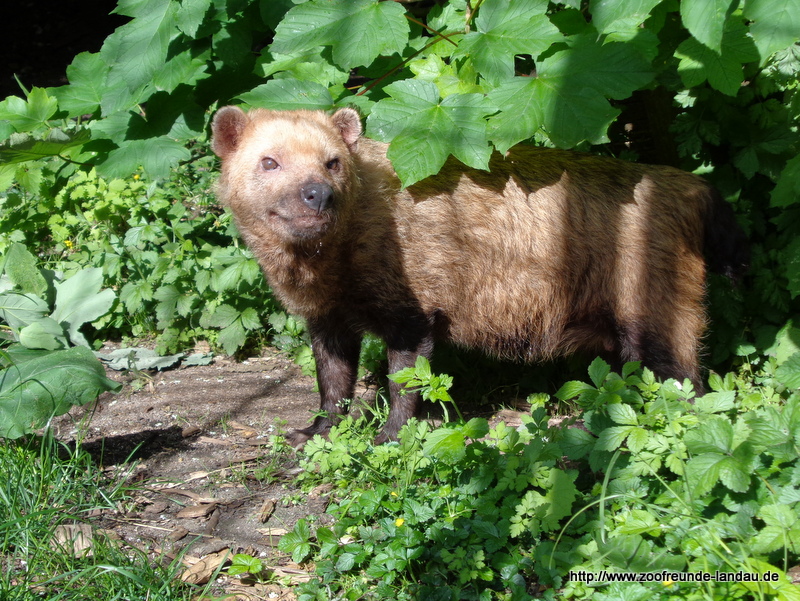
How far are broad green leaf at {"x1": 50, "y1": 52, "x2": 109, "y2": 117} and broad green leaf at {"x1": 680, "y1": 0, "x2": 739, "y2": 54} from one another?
3.70 m

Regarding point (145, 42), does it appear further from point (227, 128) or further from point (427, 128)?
point (427, 128)

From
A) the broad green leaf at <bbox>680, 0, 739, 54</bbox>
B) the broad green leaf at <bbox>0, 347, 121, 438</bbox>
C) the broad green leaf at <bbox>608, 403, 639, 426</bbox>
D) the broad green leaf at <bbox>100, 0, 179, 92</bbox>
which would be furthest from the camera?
the broad green leaf at <bbox>100, 0, 179, 92</bbox>

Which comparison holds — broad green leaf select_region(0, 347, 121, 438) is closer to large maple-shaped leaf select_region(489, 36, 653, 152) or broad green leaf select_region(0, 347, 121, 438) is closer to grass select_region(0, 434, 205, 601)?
grass select_region(0, 434, 205, 601)

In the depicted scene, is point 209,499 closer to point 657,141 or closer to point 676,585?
point 676,585

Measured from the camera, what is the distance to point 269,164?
14.0ft

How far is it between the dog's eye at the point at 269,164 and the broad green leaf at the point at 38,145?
153cm

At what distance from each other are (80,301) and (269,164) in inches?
103

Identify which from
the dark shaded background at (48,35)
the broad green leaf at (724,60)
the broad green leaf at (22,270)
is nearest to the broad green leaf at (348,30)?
the broad green leaf at (724,60)

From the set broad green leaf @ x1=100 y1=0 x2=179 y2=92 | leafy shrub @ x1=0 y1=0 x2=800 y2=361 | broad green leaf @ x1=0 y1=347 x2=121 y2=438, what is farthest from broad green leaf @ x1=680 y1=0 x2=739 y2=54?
broad green leaf @ x1=0 y1=347 x2=121 y2=438

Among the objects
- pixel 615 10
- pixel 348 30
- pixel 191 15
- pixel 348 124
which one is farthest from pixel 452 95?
pixel 191 15

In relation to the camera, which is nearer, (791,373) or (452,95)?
(791,373)

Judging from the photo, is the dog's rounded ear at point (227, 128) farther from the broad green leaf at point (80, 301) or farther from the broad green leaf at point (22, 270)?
the broad green leaf at point (22, 270)

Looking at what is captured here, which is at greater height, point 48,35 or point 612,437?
point 48,35

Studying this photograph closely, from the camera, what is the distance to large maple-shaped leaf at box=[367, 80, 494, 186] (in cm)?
382
